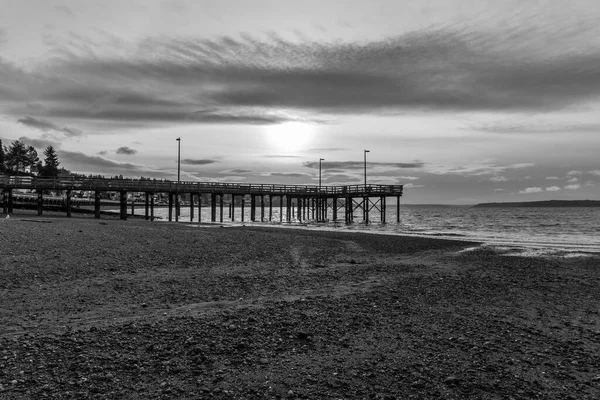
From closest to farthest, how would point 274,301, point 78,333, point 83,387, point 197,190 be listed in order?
1. point 83,387
2. point 78,333
3. point 274,301
4. point 197,190

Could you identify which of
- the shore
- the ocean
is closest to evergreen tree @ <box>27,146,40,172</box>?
the ocean

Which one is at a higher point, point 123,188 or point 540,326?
point 123,188

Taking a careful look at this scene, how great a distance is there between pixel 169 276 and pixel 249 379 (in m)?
7.71

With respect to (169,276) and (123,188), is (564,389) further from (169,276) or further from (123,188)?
(123,188)

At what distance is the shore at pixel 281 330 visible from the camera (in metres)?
5.66

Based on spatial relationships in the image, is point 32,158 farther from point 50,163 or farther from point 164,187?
point 164,187

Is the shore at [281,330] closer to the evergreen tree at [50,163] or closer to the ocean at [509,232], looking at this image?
the ocean at [509,232]

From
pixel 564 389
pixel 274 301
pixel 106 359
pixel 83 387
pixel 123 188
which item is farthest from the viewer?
pixel 123 188

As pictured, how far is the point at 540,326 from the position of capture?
8680mm

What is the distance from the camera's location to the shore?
5.66m

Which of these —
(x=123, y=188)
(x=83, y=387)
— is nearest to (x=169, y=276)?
(x=83, y=387)

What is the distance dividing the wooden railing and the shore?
38721mm

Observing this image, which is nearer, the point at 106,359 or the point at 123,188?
the point at 106,359

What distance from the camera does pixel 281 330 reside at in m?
7.75
